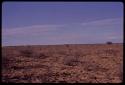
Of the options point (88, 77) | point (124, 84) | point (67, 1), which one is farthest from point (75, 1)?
point (88, 77)

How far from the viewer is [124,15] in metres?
3.67

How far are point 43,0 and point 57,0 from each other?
19 cm

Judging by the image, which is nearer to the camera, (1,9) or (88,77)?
(1,9)

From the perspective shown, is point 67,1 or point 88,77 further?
point 88,77

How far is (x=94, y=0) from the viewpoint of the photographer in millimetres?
3646

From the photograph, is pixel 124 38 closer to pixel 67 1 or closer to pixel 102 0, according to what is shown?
pixel 102 0

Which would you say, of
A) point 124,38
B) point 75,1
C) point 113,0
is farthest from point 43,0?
point 124,38

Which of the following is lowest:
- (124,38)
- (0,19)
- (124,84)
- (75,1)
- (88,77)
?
(88,77)

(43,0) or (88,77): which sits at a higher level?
(43,0)

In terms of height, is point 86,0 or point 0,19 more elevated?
point 86,0

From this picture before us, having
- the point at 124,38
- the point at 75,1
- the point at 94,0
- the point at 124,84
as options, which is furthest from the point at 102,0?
the point at 124,84

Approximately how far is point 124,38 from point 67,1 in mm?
927

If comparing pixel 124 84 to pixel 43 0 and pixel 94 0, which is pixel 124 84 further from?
pixel 43 0

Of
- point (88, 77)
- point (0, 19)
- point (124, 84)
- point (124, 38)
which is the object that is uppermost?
point (0, 19)
